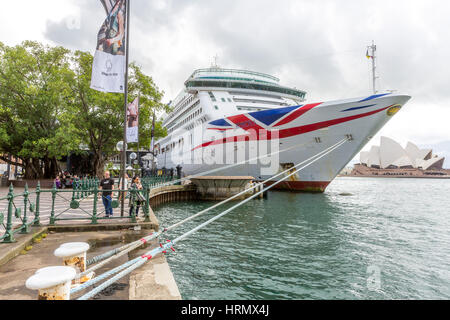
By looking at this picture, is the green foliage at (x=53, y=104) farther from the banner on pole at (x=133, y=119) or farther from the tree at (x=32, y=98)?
the banner on pole at (x=133, y=119)

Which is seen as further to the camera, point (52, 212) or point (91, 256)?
point (52, 212)

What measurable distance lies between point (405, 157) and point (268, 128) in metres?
97.9

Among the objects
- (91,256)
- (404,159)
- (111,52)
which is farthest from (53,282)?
(404,159)

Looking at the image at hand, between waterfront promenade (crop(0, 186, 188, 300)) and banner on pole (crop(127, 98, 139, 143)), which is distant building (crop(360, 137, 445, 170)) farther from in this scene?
waterfront promenade (crop(0, 186, 188, 300))

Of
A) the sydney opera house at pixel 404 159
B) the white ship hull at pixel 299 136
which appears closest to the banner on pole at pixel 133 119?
the white ship hull at pixel 299 136

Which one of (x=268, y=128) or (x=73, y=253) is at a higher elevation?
(x=268, y=128)

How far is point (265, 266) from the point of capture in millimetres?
6879

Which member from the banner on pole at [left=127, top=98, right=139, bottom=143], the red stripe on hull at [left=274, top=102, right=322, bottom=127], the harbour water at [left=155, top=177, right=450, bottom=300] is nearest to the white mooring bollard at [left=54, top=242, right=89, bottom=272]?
the harbour water at [left=155, top=177, right=450, bottom=300]

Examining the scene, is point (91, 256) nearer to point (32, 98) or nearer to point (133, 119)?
point (133, 119)

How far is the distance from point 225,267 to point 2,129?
23047 millimetres

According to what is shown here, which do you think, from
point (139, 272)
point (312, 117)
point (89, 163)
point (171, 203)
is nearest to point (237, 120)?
point (312, 117)

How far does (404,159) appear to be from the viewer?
95.8 metres
